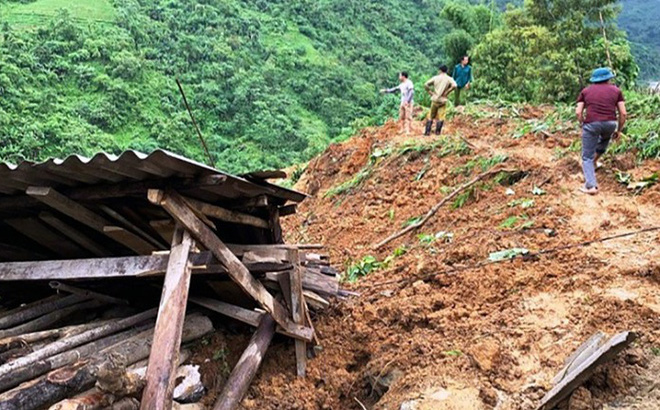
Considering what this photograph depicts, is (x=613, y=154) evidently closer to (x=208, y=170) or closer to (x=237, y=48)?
(x=208, y=170)

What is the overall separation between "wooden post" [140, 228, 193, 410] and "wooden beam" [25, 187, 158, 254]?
576mm

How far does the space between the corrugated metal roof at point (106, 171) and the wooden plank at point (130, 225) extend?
29cm

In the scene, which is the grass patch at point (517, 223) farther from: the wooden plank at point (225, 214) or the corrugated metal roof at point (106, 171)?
the corrugated metal roof at point (106, 171)

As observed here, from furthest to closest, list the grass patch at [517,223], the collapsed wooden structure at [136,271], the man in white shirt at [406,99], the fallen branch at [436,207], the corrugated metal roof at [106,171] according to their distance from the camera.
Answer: the man in white shirt at [406,99]
the fallen branch at [436,207]
the grass patch at [517,223]
the collapsed wooden structure at [136,271]
the corrugated metal roof at [106,171]

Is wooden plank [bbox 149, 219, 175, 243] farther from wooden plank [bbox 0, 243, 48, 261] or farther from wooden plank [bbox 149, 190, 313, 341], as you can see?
wooden plank [bbox 0, 243, 48, 261]

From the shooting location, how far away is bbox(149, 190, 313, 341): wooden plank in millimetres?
3640

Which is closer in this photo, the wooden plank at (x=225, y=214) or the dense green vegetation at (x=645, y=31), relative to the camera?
the wooden plank at (x=225, y=214)

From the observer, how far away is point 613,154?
7.84m

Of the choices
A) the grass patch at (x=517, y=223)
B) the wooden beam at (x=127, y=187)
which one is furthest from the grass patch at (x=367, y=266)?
the wooden beam at (x=127, y=187)

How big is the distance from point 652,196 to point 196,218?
213 inches

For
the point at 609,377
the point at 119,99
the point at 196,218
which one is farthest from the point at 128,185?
the point at 119,99

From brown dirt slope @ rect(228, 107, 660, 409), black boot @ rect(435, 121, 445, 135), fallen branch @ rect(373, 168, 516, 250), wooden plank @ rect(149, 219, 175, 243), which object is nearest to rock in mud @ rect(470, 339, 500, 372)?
brown dirt slope @ rect(228, 107, 660, 409)

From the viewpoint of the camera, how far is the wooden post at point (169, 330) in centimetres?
327

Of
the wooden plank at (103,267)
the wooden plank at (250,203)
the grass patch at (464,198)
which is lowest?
the grass patch at (464,198)
